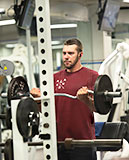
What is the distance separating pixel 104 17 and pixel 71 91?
3.75m

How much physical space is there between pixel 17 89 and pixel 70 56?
0.74 metres

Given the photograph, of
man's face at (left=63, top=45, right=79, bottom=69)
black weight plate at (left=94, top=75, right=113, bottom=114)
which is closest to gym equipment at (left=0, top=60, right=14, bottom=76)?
man's face at (left=63, top=45, right=79, bottom=69)

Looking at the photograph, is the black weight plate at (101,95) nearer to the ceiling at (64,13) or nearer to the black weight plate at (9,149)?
the black weight plate at (9,149)

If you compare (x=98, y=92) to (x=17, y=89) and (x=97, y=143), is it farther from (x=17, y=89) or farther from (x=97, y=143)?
(x=17, y=89)

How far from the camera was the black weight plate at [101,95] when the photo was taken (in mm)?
2650

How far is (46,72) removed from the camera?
8.07ft

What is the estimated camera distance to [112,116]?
250 inches

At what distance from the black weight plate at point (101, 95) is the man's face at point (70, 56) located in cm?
60

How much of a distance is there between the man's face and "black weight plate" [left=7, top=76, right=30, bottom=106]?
0.60 meters

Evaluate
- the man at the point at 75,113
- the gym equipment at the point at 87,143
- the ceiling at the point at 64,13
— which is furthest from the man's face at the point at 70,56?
the ceiling at the point at 64,13

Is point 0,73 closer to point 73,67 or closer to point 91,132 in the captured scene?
point 73,67

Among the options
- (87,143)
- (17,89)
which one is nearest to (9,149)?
(17,89)

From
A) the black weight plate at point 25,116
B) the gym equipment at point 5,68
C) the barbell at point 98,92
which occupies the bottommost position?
the black weight plate at point 25,116

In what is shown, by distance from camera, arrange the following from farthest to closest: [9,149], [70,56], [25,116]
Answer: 1. [70,56]
2. [9,149]
3. [25,116]
